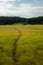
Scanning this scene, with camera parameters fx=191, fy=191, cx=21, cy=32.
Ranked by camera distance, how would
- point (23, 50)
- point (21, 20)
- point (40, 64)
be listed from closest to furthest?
1. point (40, 64)
2. point (23, 50)
3. point (21, 20)

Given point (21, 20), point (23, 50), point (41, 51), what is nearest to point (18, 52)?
point (23, 50)

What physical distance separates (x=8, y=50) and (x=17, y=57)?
4174mm

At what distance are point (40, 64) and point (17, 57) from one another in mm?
3968

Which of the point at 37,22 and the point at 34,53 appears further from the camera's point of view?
the point at 37,22

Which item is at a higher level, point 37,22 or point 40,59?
point 40,59

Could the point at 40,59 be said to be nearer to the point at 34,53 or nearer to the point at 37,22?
the point at 34,53

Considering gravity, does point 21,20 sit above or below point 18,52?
below

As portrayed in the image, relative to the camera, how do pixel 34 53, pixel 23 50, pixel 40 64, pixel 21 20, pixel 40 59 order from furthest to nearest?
pixel 21 20 → pixel 23 50 → pixel 34 53 → pixel 40 59 → pixel 40 64

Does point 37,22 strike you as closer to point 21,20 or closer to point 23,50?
point 21,20

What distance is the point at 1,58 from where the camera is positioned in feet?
81.6

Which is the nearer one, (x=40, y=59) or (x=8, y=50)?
(x=40, y=59)

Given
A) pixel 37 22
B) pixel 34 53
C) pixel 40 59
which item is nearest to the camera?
pixel 40 59

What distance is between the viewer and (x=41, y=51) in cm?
2867

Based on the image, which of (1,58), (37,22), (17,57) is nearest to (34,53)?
(17,57)
